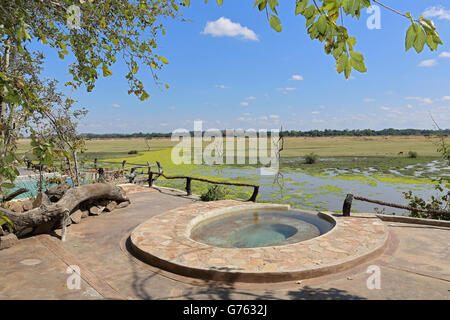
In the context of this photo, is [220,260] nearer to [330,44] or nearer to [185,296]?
[185,296]

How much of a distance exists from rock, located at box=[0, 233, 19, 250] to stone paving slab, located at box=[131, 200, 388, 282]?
223 centimetres

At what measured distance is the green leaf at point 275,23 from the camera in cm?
186

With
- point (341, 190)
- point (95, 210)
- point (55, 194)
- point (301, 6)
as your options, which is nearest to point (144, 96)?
point (301, 6)

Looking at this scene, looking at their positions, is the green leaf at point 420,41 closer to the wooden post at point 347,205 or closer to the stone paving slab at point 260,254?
the stone paving slab at point 260,254

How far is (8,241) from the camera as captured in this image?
5.11 m

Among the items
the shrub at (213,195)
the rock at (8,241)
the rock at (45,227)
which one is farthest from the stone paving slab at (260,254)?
the shrub at (213,195)

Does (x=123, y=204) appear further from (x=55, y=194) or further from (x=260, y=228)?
(x=260, y=228)

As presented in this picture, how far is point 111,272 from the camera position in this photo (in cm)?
415

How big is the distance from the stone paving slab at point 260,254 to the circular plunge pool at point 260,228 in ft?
1.49

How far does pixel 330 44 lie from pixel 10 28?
122 inches

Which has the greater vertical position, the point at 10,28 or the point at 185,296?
the point at 10,28

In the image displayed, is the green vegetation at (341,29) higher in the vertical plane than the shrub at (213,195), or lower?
higher
